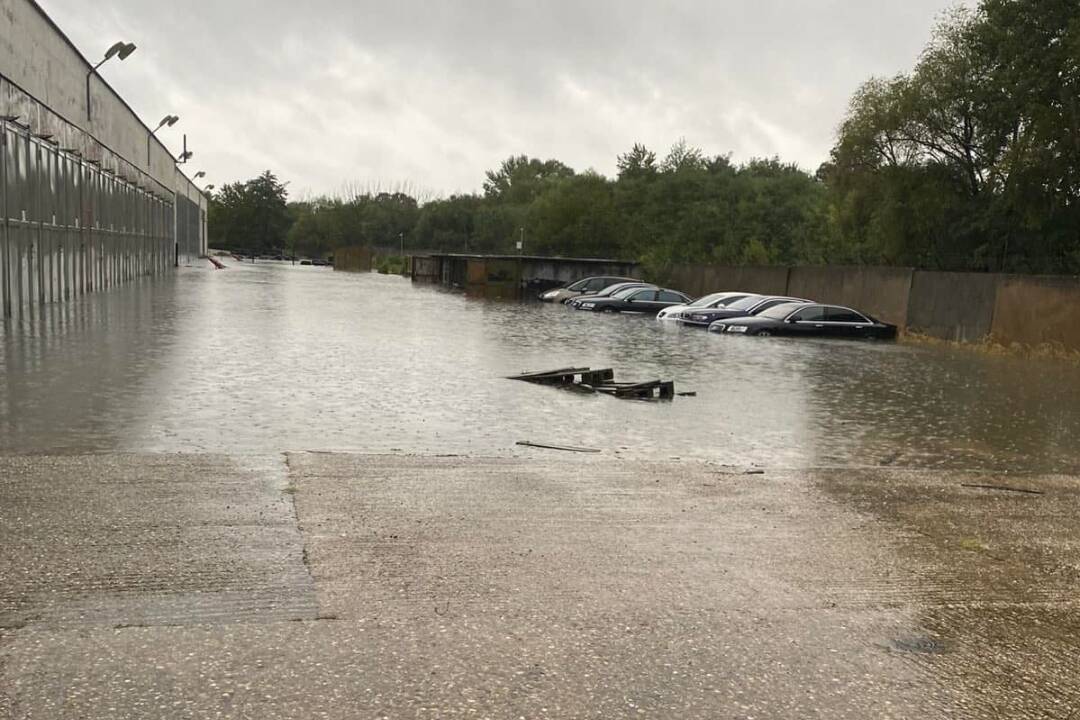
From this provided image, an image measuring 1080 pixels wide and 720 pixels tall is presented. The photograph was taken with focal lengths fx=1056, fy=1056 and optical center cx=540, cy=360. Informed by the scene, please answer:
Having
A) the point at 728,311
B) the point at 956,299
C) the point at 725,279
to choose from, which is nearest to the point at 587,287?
the point at 725,279

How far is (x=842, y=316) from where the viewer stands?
31484 mm

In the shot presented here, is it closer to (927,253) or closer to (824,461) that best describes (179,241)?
(927,253)

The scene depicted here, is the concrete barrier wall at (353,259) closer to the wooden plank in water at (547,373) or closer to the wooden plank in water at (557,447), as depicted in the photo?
the wooden plank in water at (547,373)

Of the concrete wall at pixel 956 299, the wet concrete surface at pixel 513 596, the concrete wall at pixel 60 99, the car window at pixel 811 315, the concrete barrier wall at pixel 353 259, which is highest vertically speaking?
the concrete wall at pixel 60 99

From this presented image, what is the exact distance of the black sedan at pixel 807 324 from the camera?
30562 millimetres

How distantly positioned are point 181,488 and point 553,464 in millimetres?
3312

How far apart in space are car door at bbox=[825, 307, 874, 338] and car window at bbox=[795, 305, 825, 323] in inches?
7.5

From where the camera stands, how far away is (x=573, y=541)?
270 inches

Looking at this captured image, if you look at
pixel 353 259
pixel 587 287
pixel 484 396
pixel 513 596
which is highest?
pixel 513 596

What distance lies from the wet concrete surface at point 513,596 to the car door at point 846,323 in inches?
898

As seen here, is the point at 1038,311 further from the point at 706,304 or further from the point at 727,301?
the point at 706,304

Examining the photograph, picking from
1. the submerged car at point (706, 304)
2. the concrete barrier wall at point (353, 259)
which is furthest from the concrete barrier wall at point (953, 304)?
the concrete barrier wall at point (353, 259)

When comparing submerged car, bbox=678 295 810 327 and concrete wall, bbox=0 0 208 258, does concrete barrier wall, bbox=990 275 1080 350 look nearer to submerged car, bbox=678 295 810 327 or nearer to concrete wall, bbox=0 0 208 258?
submerged car, bbox=678 295 810 327

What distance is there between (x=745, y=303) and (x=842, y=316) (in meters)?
4.40
